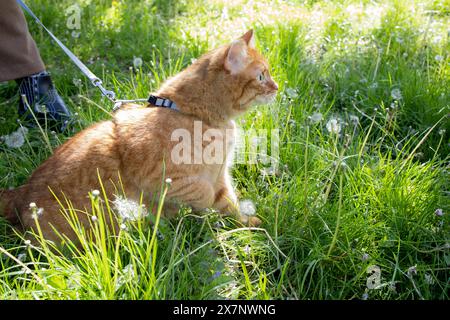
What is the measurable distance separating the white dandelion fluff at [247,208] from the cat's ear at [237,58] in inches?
24.2

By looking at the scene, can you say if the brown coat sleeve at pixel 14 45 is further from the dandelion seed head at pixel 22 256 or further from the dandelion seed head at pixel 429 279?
the dandelion seed head at pixel 429 279

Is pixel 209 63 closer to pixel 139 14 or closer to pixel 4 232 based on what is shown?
pixel 4 232

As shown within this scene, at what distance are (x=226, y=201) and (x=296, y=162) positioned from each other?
1.45 feet

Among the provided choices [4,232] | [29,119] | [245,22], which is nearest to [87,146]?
[4,232]

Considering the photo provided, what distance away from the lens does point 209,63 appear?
2.25 metres

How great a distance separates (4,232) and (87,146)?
1.81ft

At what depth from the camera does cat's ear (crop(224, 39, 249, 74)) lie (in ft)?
7.06

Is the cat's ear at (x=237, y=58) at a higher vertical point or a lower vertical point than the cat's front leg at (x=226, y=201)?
higher

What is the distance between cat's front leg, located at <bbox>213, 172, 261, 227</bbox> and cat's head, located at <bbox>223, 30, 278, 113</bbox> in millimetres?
370

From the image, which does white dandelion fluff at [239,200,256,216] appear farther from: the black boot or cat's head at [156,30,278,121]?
the black boot

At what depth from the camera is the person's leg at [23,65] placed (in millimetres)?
2738

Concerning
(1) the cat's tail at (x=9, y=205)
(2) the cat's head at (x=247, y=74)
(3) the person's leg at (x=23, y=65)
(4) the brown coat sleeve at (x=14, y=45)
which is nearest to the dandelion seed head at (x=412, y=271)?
(2) the cat's head at (x=247, y=74)

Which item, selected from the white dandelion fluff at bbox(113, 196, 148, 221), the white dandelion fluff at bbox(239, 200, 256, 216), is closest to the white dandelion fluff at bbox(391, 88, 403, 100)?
the white dandelion fluff at bbox(239, 200, 256, 216)

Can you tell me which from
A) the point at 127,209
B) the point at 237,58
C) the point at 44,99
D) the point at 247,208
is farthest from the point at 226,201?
the point at 44,99
